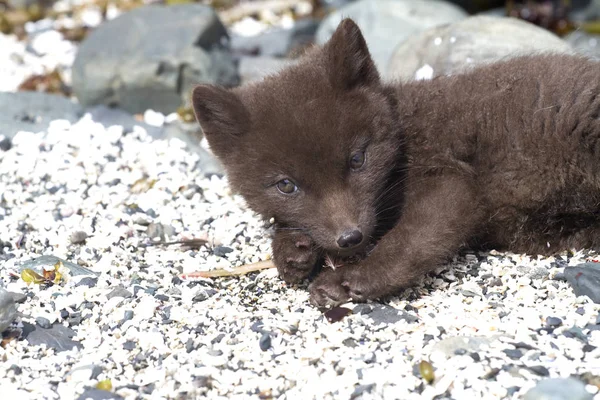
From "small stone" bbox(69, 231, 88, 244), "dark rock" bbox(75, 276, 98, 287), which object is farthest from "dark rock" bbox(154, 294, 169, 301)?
"small stone" bbox(69, 231, 88, 244)

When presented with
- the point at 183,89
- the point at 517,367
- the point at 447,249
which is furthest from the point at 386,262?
the point at 183,89

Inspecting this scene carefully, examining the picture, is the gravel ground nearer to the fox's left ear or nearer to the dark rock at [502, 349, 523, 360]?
the dark rock at [502, 349, 523, 360]

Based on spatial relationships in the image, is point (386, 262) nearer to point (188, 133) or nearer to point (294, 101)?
point (294, 101)

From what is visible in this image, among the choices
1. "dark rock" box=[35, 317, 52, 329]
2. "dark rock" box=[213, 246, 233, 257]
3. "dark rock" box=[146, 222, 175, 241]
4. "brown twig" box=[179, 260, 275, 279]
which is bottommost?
"dark rock" box=[146, 222, 175, 241]

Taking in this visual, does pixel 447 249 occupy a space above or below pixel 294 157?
below

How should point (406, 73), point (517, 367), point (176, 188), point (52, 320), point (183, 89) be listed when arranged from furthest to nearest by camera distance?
point (183, 89), point (406, 73), point (176, 188), point (52, 320), point (517, 367)

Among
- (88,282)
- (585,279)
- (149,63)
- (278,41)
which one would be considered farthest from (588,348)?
(278,41)

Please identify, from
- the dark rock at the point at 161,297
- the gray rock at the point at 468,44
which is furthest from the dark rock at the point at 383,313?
the gray rock at the point at 468,44
